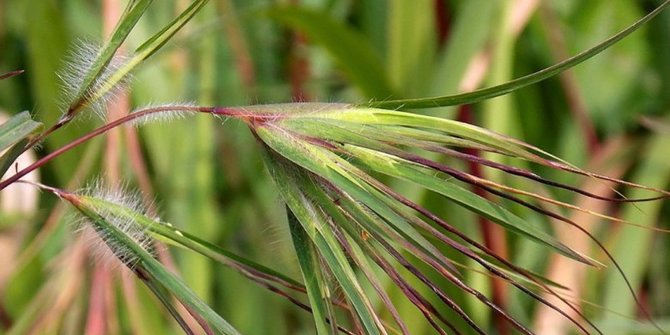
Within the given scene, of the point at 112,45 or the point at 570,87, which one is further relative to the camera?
the point at 570,87

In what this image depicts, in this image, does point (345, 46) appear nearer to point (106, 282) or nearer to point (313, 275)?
point (106, 282)

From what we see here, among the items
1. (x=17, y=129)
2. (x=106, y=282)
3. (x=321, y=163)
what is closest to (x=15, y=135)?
(x=17, y=129)

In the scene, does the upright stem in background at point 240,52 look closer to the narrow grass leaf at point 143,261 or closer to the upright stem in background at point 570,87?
Answer: the upright stem in background at point 570,87

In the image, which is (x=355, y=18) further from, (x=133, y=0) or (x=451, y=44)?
(x=133, y=0)

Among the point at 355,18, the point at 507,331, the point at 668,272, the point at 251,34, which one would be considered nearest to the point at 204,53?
the point at 251,34

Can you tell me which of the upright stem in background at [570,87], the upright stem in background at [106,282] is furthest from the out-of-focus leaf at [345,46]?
the upright stem in background at [570,87]
